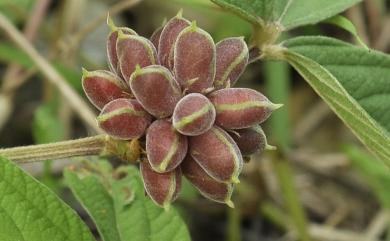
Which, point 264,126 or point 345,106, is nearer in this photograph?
point 345,106

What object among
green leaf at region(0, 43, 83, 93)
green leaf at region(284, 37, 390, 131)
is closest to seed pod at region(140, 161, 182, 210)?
green leaf at region(284, 37, 390, 131)

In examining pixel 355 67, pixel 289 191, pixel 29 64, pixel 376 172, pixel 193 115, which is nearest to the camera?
pixel 193 115

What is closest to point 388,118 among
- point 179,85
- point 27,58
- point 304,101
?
point 179,85

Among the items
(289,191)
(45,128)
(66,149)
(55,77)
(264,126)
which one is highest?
(66,149)

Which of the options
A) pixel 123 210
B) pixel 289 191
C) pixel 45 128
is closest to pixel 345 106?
pixel 123 210

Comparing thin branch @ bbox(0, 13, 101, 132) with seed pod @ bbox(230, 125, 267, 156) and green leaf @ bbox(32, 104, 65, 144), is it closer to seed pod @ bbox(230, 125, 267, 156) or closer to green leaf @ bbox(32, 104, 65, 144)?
green leaf @ bbox(32, 104, 65, 144)

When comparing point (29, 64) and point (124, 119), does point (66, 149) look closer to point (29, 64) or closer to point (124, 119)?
point (124, 119)

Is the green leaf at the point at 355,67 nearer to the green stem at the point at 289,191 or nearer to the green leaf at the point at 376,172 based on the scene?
the green leaf at the point at 376,172
